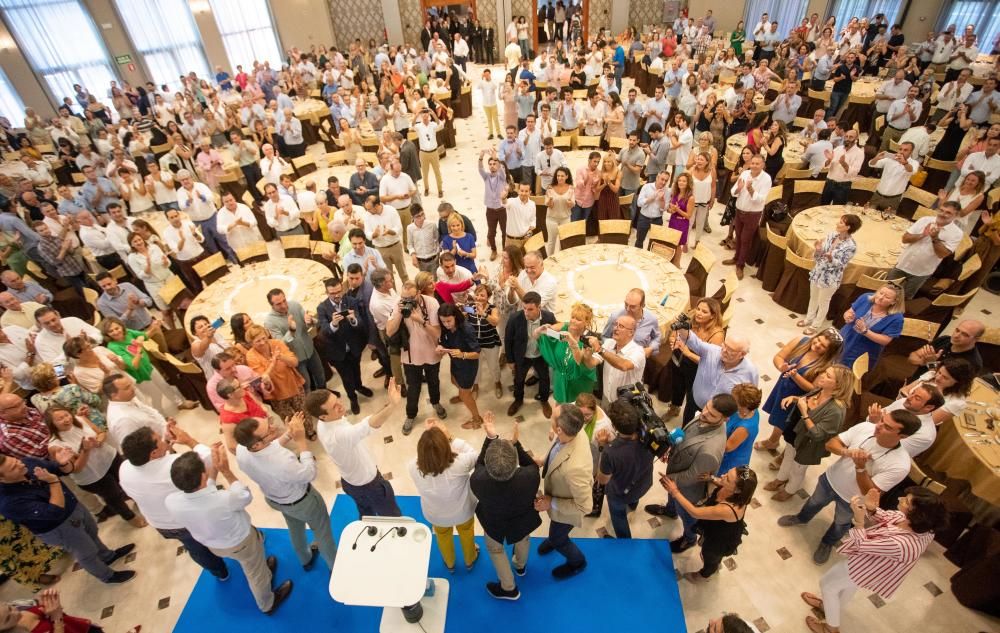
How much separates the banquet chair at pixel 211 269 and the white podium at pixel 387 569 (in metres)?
5.03

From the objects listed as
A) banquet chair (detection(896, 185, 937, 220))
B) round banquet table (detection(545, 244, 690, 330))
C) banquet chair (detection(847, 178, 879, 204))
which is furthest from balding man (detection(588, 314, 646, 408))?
banquet chair (detection(896, 185, 937, 220))

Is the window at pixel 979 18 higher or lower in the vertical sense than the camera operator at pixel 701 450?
higher

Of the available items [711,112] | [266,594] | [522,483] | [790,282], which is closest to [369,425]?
[522,483]

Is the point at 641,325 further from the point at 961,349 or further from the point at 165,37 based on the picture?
the point at 165,37

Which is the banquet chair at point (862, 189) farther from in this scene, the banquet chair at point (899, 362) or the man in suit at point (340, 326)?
the man in suit at point (340, 326)

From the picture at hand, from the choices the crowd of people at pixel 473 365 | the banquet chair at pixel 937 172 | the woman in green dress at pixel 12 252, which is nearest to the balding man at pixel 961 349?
the crowd of people at pixel 473 365

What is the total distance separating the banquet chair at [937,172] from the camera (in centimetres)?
771

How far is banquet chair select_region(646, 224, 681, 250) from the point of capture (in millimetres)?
6469

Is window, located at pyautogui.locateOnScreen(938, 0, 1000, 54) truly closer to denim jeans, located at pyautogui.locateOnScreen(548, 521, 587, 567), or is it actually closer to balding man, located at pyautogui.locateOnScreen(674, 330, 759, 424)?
balding man, located at pyautogui.locateOnScreen(674, 330, 759, 424)

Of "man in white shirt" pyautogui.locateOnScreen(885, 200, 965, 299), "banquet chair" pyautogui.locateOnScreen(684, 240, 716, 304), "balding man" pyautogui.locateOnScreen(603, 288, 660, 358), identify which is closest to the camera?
"balding man" pyautogui.locateOnScreen(603, 288, 660, 358)

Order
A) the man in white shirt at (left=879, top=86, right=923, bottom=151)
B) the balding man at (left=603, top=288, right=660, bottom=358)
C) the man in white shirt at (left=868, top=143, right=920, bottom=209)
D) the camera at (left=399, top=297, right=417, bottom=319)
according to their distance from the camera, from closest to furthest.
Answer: the balding man at (left=603, top=288, right=660, bottom=358), the camera at (left=399, top=297, right=417, bottom=319), the man in white shirt at (left=868, top=143, right=920, bottom=209), the man in white shirt at (left=879, top=86, right=923, bottom=151)

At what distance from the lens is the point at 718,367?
403 centimetres

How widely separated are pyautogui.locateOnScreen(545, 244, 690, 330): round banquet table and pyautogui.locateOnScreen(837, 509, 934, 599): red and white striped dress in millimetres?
2383

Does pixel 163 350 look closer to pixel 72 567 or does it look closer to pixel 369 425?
pixel 72 567
